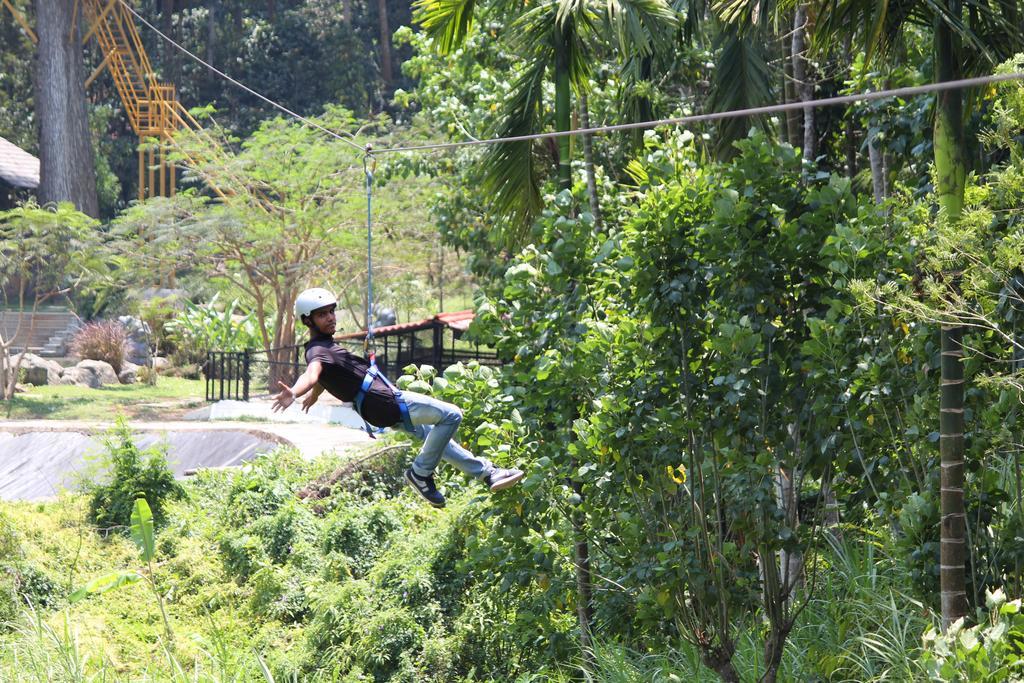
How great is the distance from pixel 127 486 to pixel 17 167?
26694 millimetres

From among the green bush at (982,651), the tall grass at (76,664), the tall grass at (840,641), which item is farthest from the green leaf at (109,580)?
the green bush at (982,651)

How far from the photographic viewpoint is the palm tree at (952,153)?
19.5 ft

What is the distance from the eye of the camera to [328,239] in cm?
2717

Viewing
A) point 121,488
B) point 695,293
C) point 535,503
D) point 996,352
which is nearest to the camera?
point 996,352

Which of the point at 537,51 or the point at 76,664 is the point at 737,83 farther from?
the point at 76,664

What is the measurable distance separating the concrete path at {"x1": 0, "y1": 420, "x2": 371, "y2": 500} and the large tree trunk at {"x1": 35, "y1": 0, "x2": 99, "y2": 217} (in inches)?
575

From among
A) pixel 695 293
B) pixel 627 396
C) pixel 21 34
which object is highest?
pixel 21 34

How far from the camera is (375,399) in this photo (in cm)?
692

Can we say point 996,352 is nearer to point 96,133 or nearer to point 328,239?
point 328,239

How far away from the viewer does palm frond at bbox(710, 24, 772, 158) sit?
1040 cm

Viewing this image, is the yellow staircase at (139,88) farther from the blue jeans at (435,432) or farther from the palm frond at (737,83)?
the blue jeans at (435,432)

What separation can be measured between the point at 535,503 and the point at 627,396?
1163 millimetres

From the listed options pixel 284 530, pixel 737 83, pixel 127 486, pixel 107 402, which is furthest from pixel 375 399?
pixel 107 402

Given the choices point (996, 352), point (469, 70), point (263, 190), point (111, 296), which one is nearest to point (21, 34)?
point (111, 296)
